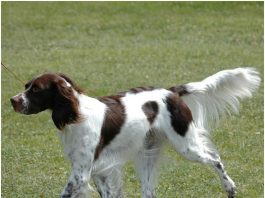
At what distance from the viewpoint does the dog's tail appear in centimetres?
781

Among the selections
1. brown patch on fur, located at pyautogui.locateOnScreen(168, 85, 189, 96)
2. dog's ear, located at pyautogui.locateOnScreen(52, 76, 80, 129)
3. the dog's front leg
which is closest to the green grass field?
brown patch on fur, located at pyautogui.locateOnScreen(168, 85, 189, 96)

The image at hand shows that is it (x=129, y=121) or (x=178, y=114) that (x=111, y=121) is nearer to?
(x=129, y=121)

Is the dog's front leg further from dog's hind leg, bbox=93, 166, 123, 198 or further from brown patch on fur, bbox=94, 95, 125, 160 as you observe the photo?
dog's hind leg, bbox=93, 166, 123, 198

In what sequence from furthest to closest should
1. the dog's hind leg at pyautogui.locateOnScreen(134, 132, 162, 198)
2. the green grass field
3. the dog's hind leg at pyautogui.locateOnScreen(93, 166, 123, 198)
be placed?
the green grass field
the dog's hind leg at pyautogui.locateOnScreen(134, 132, 162, 198)
the dog's hind leg at pyautogui.locateOnScreen(93, 166, 123, 198)

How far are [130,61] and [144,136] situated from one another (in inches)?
354

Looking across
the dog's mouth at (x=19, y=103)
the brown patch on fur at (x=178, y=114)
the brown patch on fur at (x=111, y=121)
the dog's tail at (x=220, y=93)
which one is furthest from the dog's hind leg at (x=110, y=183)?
the dog's tail at (x=220, y=93)

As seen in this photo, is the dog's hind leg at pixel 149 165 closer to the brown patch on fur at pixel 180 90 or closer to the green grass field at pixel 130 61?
the green grass field at pixel 130 61

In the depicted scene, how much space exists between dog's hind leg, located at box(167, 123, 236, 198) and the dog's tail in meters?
0.36

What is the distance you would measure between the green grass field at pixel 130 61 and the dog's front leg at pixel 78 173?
116cm

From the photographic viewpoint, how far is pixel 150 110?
23.3ft

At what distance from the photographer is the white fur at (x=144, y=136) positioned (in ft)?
21.5

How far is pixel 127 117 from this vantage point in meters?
6.90

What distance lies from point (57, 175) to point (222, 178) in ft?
6.14

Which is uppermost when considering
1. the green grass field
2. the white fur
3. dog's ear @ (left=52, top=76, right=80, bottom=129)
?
dog's ear @ (left=52, top=76, right=80, bottom=129)
